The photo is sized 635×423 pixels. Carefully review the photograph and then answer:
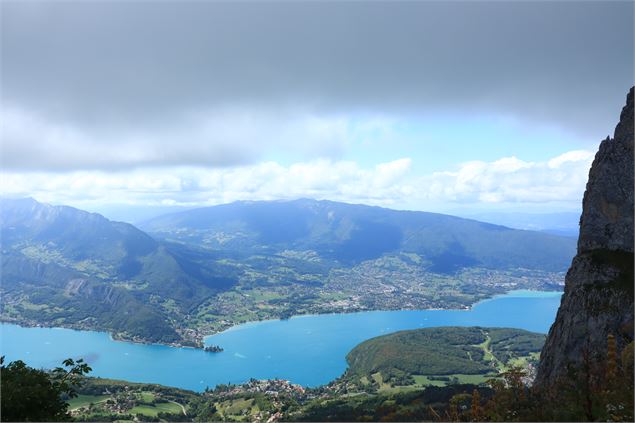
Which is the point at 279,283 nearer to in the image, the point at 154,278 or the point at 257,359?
the point at 154,278

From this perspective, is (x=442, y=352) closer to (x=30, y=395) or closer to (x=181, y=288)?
(x=30, y=395)

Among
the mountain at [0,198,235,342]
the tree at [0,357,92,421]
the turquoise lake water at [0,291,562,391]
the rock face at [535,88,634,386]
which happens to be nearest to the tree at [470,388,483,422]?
the tree at [0,357,92,421]

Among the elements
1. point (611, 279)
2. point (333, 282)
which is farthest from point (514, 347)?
point (333, 282)

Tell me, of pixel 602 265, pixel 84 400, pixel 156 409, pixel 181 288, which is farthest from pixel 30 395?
pixel 181 288

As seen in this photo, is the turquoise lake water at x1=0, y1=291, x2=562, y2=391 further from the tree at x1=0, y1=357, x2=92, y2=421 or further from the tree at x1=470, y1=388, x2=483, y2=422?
the tree at x1=470, y1=388, x2=483, y2=422

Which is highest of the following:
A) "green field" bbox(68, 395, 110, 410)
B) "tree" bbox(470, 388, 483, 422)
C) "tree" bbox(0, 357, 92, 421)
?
"tree" bbox(470, 388, 483, 422)

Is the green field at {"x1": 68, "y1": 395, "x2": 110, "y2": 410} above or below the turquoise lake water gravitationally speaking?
above
